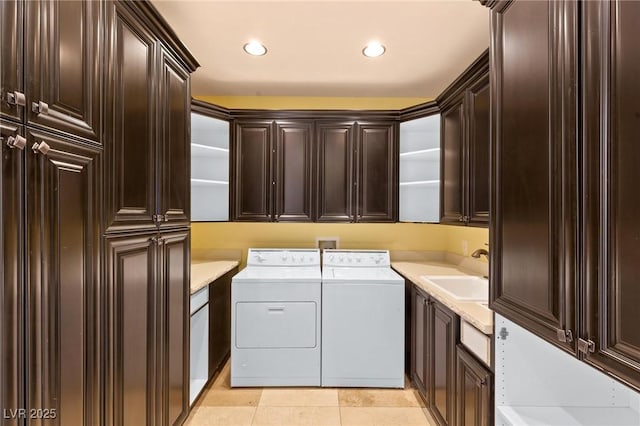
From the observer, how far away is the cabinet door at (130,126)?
1.15 meters

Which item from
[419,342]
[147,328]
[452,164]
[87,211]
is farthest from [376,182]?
[87,211]

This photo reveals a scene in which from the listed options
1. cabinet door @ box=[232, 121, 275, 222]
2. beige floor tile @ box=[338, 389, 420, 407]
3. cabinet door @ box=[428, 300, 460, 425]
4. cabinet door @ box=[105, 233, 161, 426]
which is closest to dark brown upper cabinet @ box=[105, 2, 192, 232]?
cabinet door @ box=[105, 233, 161, 426]

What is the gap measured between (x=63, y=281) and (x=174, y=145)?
92cm

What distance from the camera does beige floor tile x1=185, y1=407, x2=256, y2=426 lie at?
2.01 metres

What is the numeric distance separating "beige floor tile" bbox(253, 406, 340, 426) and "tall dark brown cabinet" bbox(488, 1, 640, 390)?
4.95ft

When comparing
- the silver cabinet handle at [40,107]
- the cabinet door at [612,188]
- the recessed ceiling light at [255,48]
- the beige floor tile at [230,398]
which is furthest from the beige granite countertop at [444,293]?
the recessed ceiling light at [255,48]

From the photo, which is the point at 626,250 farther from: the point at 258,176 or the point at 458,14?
the point at 258,176

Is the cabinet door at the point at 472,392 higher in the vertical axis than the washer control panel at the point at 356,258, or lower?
lower

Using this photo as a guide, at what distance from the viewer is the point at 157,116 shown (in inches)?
57.8

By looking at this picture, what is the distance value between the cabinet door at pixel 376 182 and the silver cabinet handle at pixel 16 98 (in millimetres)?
2261

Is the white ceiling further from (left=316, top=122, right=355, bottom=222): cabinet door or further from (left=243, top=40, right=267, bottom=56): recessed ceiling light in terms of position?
(left=316, top=122, right=355, bottom=222): cabinet door

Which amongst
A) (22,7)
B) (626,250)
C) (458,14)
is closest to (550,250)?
(626,250)

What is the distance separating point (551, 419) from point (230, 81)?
9.51ft

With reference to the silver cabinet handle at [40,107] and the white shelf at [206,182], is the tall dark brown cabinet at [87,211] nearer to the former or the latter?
the silver cabinet handle at [40,107]
